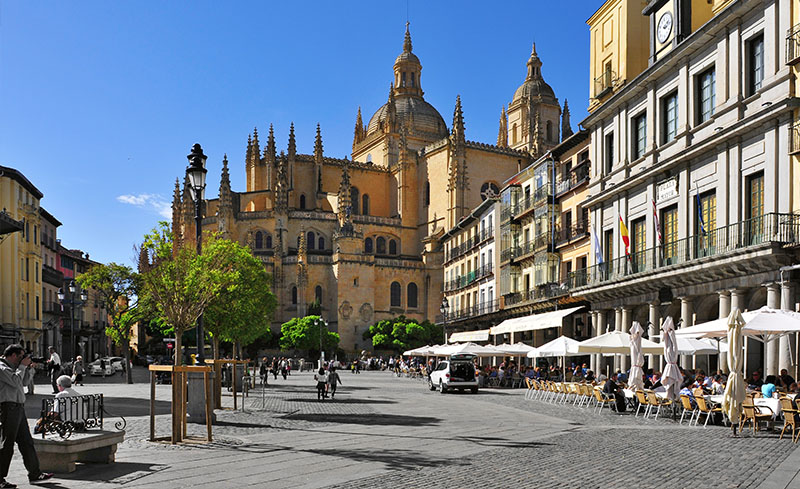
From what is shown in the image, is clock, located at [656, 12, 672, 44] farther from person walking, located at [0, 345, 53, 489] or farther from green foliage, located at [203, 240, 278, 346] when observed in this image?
person walking, located at [0, 345, 53, 489]

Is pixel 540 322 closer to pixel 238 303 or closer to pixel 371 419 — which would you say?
pixel 238 303

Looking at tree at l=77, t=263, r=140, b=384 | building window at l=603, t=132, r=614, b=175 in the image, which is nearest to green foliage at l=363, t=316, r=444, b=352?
tree at l=77, t=263, r=140, b=384

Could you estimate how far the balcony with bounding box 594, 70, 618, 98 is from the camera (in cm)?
3023

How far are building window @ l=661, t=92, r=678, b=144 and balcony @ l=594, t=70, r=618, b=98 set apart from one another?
166 inches

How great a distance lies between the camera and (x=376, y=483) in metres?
8.80

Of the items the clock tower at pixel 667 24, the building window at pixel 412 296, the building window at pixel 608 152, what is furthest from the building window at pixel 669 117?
the building window at pixel 412 296

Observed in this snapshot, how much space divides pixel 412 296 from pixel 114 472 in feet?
238

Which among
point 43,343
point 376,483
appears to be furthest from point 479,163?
point 376,483

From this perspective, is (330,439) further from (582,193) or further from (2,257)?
(2,257)

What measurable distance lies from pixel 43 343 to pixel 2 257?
39.8 feet

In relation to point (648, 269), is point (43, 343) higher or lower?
lower

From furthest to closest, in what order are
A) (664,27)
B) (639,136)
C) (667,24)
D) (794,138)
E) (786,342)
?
(639,136)
(664,27)
(667,24)
(794,138)
(786,342)

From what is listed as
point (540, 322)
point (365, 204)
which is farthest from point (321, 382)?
point (365, 204)

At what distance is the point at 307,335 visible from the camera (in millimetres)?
68688
